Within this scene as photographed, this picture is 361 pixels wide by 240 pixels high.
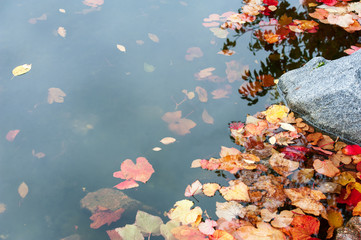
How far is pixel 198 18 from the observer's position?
374cm

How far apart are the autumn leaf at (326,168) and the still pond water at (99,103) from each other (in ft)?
2.30

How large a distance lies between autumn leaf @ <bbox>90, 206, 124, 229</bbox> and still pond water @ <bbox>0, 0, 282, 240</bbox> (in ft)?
0.16

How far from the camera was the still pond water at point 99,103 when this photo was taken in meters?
2.08

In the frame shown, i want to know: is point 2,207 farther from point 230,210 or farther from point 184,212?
point 230,210

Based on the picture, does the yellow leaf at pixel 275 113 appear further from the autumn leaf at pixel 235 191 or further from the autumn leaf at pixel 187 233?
the autumn leaf at pixel 187 233

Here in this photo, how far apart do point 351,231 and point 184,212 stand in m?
1.07

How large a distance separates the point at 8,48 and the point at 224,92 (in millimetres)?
2674

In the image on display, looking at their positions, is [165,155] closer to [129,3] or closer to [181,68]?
[181,68]

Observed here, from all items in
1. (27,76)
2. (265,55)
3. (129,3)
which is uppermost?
(129,3)

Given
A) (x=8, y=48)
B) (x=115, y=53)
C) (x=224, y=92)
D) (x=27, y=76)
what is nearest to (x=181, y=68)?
(x=224, y=92)

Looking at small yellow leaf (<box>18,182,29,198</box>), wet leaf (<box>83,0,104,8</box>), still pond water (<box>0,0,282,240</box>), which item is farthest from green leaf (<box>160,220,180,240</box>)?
wet leaf (<box>83,0,104,8</box>)

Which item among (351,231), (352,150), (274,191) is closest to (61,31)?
(274,191)

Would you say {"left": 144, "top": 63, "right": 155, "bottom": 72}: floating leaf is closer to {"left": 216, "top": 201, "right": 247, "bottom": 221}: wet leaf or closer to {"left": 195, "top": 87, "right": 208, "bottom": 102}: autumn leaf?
{"left": 195, "top": 87, "right": 208, "bottom": 102}: autumn leaf

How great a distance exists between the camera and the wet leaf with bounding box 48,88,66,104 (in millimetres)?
2742
